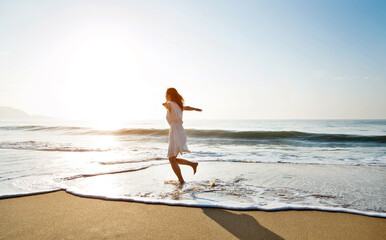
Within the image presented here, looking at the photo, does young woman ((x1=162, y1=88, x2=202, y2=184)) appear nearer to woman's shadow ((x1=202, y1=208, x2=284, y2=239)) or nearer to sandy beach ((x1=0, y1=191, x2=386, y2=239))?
sandy beach ((x1=0, y1=191, x2=386, y2=239))

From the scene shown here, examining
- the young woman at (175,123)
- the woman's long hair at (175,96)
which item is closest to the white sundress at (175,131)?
the young woman at (175,123)

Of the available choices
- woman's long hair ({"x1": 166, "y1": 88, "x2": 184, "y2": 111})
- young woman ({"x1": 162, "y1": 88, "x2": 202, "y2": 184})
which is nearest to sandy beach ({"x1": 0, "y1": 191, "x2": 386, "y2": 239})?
young woman ({"x1": 162, "y1": 88, "x2": 202, "y2": 184})

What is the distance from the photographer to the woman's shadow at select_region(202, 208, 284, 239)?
271cm

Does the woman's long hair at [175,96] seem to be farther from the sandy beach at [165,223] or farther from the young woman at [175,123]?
the sandy beach at [165,223]

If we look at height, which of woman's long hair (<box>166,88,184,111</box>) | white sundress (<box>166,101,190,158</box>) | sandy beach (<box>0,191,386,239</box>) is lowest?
sandy beach (<box>0,191,386,239</box>)

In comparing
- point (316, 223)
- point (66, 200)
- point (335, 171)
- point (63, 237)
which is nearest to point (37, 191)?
point (66, 200)

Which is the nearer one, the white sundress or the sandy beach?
the sandy beach

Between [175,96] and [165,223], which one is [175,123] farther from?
[165,223]

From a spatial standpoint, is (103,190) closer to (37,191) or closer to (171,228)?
(37,191)

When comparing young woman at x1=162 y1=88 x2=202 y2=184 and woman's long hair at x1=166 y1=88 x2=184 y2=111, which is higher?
woman's long hair at x1=166 y1=88 x2=184 y2=111

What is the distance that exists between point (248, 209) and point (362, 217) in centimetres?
139

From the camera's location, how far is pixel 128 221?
3.09 meters

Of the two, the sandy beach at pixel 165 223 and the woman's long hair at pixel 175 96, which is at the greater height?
the woman's long hair at pixel 175 96

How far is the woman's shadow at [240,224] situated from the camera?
271 cm
